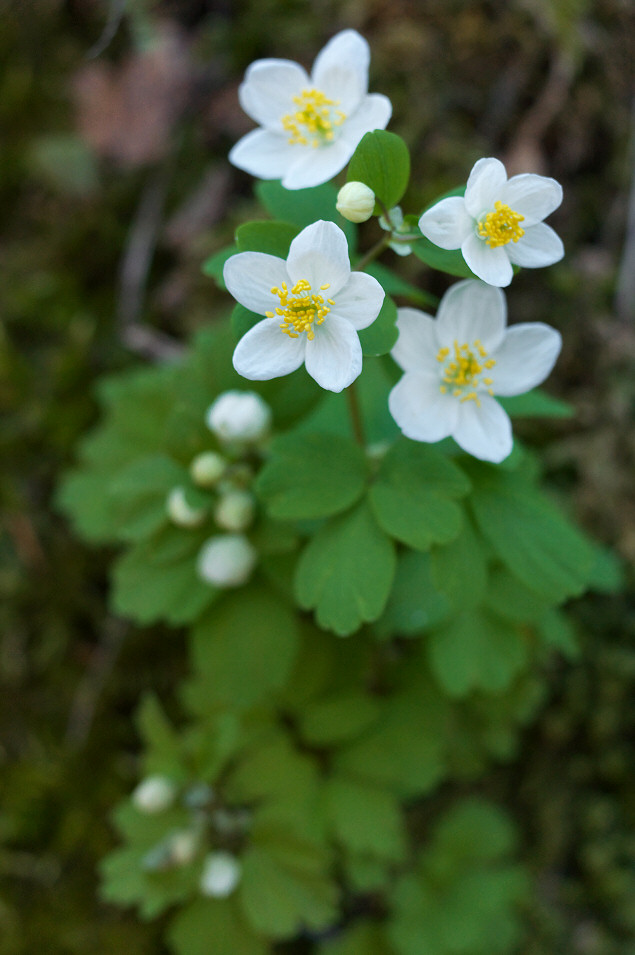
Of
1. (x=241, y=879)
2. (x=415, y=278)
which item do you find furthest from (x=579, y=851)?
(x=415, y=278)

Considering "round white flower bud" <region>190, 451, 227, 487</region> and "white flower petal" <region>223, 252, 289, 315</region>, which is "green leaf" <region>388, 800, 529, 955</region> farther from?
"white flower petal" <region>223, 252, 289, 315</region>

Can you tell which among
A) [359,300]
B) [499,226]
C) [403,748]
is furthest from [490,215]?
[403,748]

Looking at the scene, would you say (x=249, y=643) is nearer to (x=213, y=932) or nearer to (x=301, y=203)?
(x=213, y=932)

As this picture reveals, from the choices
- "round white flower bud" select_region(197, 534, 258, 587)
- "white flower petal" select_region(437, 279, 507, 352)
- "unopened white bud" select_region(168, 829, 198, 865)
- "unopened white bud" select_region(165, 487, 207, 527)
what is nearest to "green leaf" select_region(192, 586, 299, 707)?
"round white flower bud" select_region(197, 534, 258, 587)

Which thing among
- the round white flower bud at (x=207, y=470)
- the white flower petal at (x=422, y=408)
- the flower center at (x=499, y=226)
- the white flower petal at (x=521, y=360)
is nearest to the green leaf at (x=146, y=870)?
the round white flower bud at (x=207, y=470)

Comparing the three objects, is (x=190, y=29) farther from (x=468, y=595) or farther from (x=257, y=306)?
(x=468, y=595)
